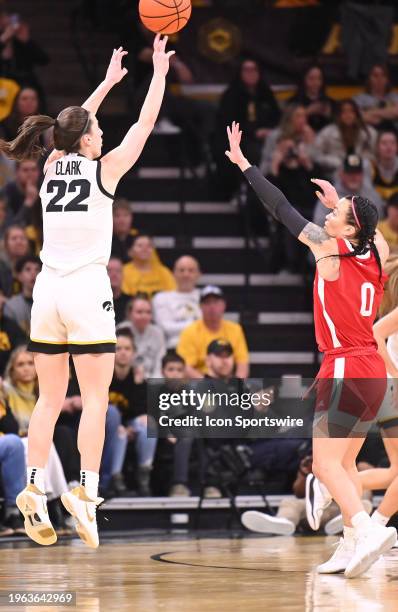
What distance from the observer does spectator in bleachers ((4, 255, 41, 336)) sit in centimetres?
1274

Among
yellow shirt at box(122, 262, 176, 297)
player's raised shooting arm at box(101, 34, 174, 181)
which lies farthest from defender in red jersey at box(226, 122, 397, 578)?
yellow shirt at box(122, 262, 176, 297)

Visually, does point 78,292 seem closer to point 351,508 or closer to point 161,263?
point 351,508

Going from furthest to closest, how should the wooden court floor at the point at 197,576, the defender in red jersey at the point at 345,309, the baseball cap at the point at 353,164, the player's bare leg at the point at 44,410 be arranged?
the baseball cap at the point at 353,164, the defender in red jersey at the point at 345,309, the player's bare leg at the point at 44,410, the wooden court floor at the point at 197,576

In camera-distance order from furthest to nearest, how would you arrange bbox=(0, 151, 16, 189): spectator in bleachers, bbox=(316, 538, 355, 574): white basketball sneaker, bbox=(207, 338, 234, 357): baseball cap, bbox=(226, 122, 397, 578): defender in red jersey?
bbox=(0, 151, 16, 189): spectator in bleachers < bbox=(207, 338, 234, 357): baseball cap < bbox=(316, 538, 355, 574): white basketball sneaker < bbox=(226, 122, 397, 578): defender in red jersey

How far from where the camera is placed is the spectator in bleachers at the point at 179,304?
533 inches

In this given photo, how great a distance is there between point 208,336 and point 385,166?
3.82 meters

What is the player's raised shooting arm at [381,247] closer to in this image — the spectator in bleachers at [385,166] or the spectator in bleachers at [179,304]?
the spectator in bleachers at [179,304]

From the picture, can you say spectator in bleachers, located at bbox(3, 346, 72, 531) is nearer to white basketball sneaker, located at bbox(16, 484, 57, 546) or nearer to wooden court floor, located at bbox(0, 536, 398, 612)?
wooden court floor, located at bbox(0, 536, 398, 612)

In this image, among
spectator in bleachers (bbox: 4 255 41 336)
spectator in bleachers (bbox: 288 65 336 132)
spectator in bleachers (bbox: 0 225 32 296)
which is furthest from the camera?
spectator in bleachers (bbox: 288 65 336 132)

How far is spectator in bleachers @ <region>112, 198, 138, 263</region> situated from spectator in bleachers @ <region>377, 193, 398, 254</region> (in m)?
2.66

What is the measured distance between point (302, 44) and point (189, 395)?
690 cm

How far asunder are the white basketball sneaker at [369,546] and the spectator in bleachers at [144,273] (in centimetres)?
631

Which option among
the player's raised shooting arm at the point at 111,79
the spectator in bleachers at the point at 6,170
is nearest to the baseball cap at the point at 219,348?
the spectator in bleachers at the point at 6,170

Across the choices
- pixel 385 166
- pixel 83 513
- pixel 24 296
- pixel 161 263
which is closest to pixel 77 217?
pixel 83 513
